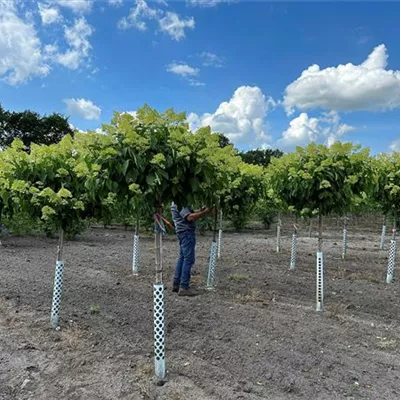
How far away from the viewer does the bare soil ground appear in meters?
3.64

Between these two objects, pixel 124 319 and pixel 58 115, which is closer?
pixel 124 319

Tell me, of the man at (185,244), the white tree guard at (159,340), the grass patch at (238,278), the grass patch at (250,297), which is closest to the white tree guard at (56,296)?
the white tree guard at (159,340)

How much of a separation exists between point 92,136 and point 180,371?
2.30 meters

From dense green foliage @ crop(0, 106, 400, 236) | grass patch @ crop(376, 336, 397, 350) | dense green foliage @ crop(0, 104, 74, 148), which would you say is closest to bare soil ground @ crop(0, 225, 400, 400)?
grass patch @ crop(376, 336, 397, 350)

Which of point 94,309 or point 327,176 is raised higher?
point 327,176

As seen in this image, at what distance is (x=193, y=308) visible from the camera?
578cm

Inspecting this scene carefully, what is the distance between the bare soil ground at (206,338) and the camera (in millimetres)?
3643

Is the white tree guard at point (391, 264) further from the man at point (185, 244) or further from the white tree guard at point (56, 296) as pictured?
the white tree guard at point (56, 296)

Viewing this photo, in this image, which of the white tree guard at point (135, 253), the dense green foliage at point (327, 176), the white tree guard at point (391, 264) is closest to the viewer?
the dense green foliage at point (327, 176)

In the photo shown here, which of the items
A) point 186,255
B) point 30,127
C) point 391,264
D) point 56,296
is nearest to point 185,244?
point 186,255

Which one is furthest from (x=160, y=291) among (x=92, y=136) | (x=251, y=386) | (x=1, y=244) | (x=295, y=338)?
(x=1, y=244)

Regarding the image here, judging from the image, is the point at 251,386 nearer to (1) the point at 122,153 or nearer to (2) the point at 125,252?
(1) the point at 122,153

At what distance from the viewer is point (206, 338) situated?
15.4 feet

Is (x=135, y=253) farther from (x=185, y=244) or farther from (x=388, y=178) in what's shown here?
(x=388, y=178)
